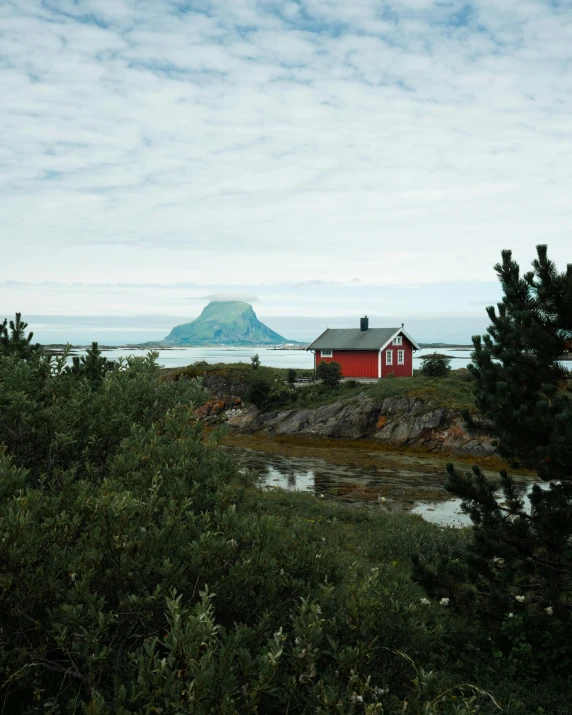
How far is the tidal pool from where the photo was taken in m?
20.5

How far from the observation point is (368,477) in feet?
83.1

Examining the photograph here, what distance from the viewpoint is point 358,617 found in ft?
13.7

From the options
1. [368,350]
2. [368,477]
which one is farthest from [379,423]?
[368,350]

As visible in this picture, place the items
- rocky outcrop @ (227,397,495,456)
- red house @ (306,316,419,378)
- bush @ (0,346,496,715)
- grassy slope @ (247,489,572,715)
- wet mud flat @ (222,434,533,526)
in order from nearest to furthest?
bush @ (0,346,496,715)
grassy slope @ (247,489,572,715)
wet mud flat @ (222,434,533,526)
rocky outcrop @ (227,397,495,456)
red house @ (306,316,419,378)

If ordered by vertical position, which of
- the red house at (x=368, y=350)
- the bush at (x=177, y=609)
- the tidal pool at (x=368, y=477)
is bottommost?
the tidal pool at (x=368, y=477)

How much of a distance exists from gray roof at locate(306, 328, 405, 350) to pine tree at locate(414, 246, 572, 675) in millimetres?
38372

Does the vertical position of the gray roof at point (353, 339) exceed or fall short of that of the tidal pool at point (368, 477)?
it exceeds it

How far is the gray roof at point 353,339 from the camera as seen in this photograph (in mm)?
47000

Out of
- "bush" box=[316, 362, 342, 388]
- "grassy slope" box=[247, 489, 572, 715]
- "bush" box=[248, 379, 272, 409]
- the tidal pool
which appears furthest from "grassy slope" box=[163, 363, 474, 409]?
"grassy slope" box=[247, 489, 572, 715]

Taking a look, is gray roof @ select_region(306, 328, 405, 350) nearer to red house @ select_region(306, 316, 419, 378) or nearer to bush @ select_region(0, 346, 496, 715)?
red house @ select_region(306, 316, 419, 378)

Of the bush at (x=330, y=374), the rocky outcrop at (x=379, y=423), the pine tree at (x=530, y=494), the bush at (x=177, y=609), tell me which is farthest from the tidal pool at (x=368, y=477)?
the bush at (x=177, y=609)

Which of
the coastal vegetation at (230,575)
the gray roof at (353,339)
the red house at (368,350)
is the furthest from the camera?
the gray roof at (353,339)

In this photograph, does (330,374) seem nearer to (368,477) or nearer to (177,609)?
(368,477)

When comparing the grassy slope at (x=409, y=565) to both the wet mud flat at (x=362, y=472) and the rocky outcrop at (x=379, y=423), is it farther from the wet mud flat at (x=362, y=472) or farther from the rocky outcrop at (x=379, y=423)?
the rocky outcrop at (x=379, y=423)
